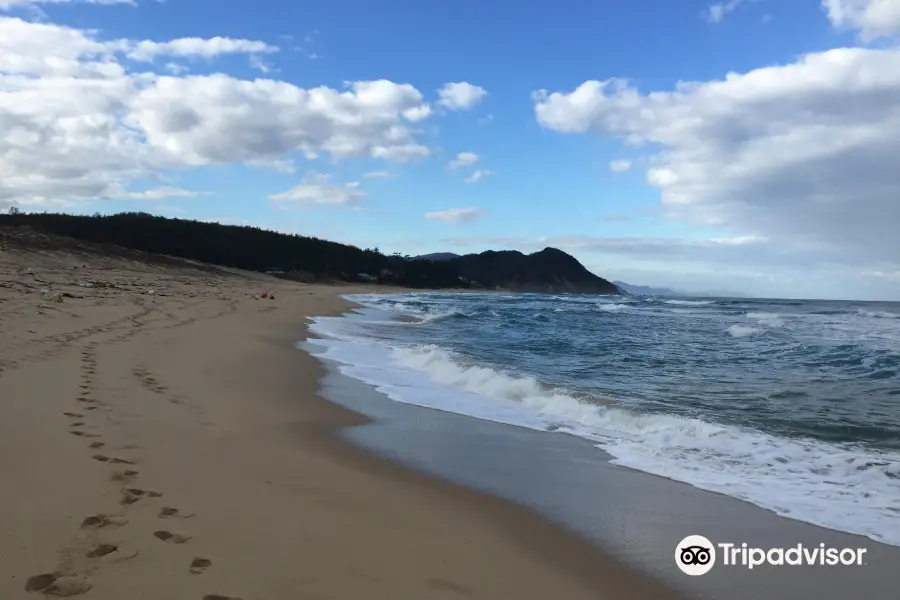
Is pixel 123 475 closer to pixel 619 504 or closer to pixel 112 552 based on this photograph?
pixel 112 552

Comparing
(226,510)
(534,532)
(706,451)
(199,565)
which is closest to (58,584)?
(199,565)

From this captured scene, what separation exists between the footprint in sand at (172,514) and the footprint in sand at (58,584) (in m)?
0.70

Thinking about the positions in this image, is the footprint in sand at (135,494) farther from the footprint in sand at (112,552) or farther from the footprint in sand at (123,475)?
the footprint in sand at (112,552)

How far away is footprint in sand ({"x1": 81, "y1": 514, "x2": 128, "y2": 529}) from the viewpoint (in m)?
2.88

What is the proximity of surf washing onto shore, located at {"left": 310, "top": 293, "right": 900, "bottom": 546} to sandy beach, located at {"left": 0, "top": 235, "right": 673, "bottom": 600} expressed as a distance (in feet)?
6.55

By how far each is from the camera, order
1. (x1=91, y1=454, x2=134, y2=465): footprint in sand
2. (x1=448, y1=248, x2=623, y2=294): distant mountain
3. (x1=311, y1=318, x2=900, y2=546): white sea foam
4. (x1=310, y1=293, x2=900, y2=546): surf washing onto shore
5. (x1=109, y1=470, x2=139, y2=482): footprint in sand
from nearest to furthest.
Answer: (x1=109, y1=470, x2=139, y2=482): footprint in sand, (x1=91, y1=454, x2=134, y2=465): footprint in sand, (x1=311, y1=318, x2=900, y2=546): white sea foam, (x1=310, y1=293, x2=900, y2=546): surf washing onto shore, (x1=448, y1=248, x2=623, y2=294): distant mountain

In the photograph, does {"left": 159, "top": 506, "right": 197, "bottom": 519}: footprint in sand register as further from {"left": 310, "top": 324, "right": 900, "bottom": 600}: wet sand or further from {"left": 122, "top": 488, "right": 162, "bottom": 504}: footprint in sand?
{"left": 310, "top": 324, "right": 900, "bottom": 600}: wet sand

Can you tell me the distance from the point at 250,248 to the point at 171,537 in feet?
200

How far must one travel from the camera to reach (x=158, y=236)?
53.8 meters

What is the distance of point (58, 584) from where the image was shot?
235cm

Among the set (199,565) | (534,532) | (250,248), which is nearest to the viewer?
(199,565)

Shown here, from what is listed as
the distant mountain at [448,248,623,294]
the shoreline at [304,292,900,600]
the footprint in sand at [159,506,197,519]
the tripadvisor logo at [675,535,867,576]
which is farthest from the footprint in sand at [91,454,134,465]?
the distant mountain at [448,248,623,294]

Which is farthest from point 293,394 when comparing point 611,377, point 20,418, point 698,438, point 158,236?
point 158,236

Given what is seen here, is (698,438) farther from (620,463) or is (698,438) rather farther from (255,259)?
(255,259)
